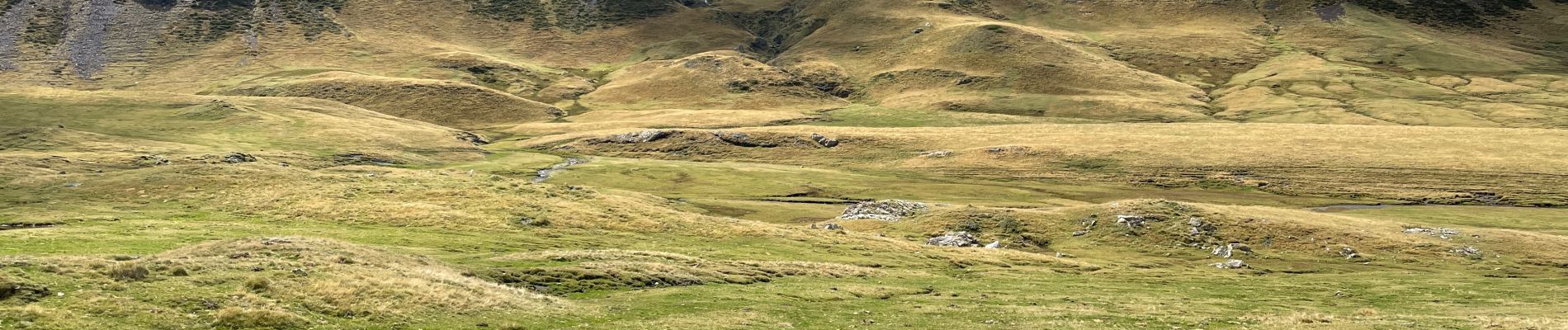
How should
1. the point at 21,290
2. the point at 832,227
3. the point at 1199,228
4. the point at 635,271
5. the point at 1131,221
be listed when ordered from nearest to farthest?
the point at 21,290, the point at 635,271, the point at 1199,228, the point at 1131,221, the point at 832,227

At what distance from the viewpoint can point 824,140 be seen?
581 feet

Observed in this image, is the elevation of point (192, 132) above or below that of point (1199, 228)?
below

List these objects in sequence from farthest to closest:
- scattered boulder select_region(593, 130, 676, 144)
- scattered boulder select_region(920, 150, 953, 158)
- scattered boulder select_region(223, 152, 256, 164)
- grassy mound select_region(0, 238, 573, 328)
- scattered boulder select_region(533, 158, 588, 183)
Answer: scattered boulder select_region(593, 130, 676, 144) → scattered boulder select_region(920, 150, 953, 158) → scattered boulder select_region(533, 158, 588, 183) → scattered boulder select_region(223, 152, 256, 164) → grassy mound select_region(0, 238, 573, 328)

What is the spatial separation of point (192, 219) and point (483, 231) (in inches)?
748

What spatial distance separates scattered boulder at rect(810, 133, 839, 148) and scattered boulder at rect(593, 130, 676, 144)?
24.1 m

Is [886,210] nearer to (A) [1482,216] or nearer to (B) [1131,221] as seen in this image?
(B) [1131,221]

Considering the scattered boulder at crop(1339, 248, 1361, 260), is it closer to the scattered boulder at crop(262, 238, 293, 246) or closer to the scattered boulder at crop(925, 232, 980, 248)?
the scattered boulder at crop(925, 232, 980, 248)

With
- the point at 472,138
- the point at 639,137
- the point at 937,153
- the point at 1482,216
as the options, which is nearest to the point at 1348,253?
the point at 1482,216

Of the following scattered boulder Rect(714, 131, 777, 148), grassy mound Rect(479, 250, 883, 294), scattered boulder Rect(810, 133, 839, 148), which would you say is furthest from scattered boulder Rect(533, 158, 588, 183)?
grassy mound Rect(479, 250, 883, 294)

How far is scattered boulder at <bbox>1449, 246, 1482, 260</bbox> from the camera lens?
76312mm

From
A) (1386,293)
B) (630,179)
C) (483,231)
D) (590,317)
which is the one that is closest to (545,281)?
(590,317)

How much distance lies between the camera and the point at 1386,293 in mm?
55125


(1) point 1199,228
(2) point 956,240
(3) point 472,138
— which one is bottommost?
(3) point 472,138

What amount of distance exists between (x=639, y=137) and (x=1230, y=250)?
118 m
